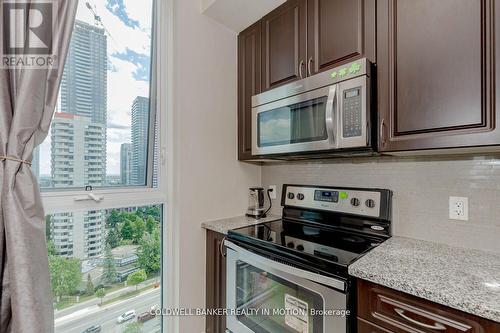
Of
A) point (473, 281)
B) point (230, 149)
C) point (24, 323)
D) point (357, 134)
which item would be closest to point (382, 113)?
point (357, 134)

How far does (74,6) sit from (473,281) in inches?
79.0

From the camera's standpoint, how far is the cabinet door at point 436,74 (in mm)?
918

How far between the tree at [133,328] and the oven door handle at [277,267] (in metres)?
0.77

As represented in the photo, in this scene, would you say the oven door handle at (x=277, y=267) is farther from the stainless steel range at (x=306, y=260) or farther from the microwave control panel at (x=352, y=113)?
the microwave control panel at (x=352, y=113)

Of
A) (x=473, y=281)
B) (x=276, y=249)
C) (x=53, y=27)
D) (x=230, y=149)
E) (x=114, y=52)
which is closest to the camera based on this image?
(x=473, y=281)

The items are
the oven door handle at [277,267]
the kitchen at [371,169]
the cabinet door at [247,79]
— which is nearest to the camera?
the kitchen at [371,169]

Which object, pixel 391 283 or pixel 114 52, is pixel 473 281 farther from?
pixel 114 52

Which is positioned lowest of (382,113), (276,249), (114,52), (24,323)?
(24,323)

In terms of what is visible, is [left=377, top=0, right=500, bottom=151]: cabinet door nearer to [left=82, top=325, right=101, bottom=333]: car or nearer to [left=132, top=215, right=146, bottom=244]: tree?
[left=132, top=215, right=146, bottom=244]: tree

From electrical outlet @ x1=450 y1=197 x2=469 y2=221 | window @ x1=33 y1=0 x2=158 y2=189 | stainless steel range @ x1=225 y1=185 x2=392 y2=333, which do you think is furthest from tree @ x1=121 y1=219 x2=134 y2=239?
electrical outlet @ x1=450 y1=197 x2=469 y2=221

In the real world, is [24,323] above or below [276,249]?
below

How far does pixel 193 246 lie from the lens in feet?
5.65

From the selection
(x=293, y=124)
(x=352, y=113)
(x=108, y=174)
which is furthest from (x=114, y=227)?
(x=352, y=113)

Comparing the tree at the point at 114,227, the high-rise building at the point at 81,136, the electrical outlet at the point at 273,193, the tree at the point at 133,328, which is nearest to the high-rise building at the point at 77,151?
the high-rise building at the point at 81,136
